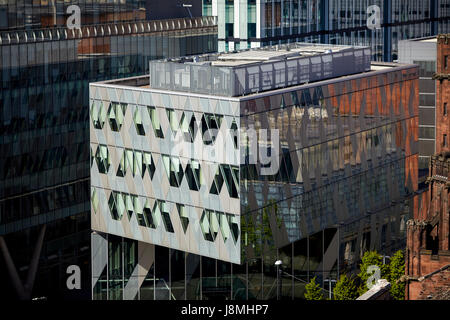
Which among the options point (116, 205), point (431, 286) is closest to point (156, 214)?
point (116, 205)

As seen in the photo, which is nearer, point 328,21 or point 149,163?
point 149,163

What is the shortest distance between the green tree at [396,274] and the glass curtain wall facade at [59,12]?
109 ft

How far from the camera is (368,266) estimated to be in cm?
7681

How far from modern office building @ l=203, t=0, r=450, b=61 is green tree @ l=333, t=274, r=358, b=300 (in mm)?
53131

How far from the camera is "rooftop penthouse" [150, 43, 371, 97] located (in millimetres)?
68375

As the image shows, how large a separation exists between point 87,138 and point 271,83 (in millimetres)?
25612

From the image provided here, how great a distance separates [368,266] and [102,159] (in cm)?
2053

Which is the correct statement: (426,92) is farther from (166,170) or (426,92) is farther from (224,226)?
(224,226)

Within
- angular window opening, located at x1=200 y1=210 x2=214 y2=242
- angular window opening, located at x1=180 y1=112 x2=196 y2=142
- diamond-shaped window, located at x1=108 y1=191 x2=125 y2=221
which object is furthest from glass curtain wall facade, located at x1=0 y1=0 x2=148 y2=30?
angular window opening, located at x1=200 y1=210 x2=214 y2=242

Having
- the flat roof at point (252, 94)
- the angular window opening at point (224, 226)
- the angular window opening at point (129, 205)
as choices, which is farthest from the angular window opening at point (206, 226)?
the flat roof at point (252, 94)

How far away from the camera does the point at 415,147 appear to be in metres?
86.8

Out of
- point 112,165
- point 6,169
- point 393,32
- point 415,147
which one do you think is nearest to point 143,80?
point 112,165

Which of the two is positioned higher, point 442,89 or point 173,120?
point 442,89

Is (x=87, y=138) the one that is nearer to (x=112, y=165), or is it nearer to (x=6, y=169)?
(x=6, y=169)
